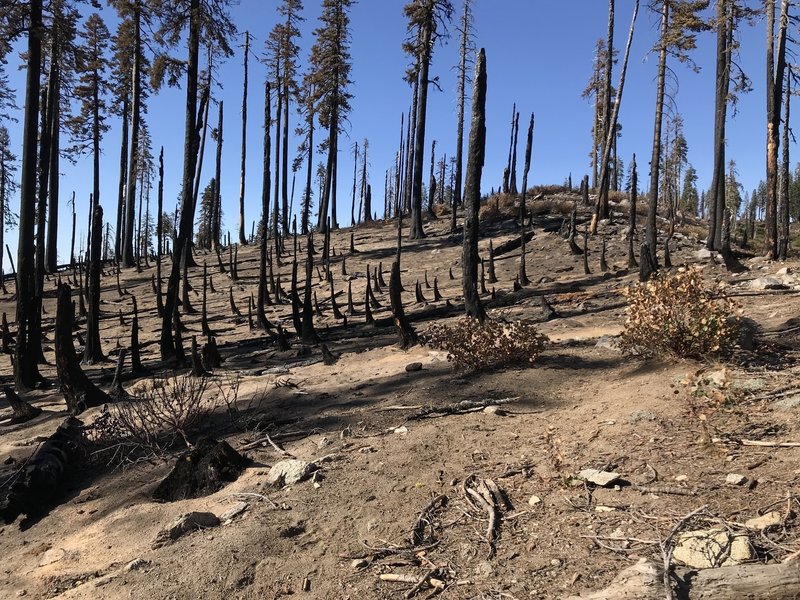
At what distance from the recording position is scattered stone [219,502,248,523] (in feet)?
14.5

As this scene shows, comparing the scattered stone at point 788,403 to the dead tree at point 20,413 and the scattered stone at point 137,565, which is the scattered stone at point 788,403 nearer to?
the scattered stone at point 137,565

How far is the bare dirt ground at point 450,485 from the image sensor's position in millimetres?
3242

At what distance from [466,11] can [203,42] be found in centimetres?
2394

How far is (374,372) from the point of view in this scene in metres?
9.23

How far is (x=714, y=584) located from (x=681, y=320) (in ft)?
15.1

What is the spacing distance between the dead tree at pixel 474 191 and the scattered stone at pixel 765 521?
8.14 metres

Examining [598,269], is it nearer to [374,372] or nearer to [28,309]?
[374,372]

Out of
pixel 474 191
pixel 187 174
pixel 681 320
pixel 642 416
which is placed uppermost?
pixel 187 174

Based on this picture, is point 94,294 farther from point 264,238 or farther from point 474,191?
point 474,191

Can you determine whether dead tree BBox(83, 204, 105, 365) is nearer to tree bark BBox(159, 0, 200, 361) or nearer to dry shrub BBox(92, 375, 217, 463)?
tree bark BBox(159, 0, 200, 361)

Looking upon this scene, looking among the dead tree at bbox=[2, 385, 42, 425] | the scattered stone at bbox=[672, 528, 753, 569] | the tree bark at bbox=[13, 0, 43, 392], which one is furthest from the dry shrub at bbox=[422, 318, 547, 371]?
the tree bark at bbox=[13, 0, 43, 392]

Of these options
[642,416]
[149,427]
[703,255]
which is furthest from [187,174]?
[703,255]

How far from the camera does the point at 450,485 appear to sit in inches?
170

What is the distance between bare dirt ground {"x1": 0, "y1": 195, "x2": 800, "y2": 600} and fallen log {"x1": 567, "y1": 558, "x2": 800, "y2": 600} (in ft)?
0.86
